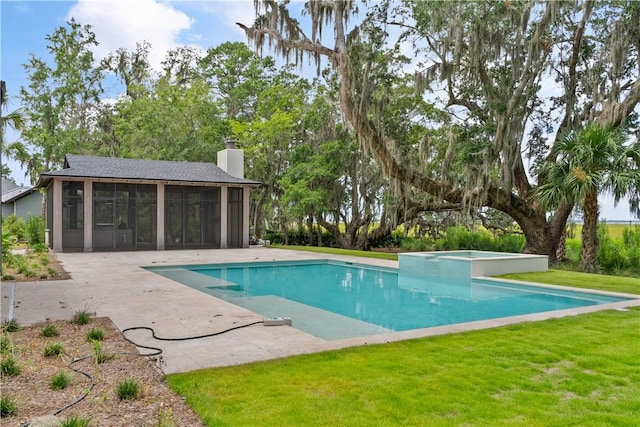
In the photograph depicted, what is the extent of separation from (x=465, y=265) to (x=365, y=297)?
2.74 meters

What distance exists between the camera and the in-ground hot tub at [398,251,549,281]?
382 inches

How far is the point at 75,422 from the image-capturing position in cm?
244

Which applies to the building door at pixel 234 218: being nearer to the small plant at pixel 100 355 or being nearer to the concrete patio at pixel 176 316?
the concrete patio at pixel 176 316

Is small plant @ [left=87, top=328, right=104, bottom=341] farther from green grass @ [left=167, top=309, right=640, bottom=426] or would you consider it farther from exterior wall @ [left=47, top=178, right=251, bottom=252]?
exterior wall @ [left=47, top=178, right=251, bottom=252]

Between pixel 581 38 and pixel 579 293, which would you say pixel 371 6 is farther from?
pixel 579 293

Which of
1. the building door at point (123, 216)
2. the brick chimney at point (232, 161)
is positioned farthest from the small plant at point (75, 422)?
the brick chimney at point (232, 161)

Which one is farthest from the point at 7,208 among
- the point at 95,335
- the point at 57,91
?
the point at 95,335

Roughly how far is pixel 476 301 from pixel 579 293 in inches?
67.1

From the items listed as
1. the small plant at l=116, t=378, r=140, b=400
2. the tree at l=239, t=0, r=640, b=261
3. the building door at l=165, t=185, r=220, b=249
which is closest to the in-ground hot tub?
the tree at l=239, t=0, r=640, b=261

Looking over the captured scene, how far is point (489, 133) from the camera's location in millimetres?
13055

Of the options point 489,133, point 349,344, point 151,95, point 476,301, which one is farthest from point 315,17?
point 151,95

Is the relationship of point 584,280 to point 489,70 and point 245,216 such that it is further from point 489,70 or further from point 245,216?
point 245,216

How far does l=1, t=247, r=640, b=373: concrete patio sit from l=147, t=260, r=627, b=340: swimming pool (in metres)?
0.81

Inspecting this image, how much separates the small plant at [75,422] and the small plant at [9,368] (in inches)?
44.5
